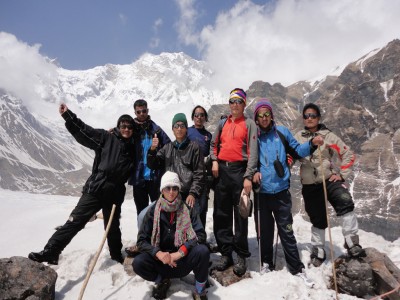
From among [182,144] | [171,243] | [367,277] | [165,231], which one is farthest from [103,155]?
[367,277]

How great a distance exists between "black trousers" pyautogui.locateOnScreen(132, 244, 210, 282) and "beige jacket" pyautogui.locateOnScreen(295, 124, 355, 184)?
342 centimetres

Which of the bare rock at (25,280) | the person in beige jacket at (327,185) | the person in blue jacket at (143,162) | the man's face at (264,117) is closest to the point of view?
the bare rock at (25,280)

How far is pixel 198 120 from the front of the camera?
8.54 meters

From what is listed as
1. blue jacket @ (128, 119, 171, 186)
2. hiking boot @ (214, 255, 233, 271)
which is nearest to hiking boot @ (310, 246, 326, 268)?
hiking boot @ (214, 255, 233, 271)

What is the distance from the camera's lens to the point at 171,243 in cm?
618

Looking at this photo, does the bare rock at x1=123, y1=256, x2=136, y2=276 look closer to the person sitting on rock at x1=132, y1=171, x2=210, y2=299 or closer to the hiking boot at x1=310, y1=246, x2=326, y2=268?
the person sitting on rock at x1=132, y1=171, x2=210, y2=299

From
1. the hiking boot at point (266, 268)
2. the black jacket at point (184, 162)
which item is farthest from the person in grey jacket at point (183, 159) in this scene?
the hiking boot at point (266, 268)

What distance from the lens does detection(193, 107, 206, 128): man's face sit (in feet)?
28.0

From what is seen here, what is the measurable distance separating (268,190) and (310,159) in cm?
152

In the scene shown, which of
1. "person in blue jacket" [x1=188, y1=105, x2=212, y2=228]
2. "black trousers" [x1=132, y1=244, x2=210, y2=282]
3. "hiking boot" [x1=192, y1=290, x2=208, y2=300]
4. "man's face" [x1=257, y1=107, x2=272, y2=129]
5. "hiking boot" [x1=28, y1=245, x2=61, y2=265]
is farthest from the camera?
"person in blue jacket" [x1=188, y1=105, x2=212, y2=228]

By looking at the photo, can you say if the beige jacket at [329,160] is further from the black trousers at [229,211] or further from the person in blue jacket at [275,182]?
the black trousers at [229,211]

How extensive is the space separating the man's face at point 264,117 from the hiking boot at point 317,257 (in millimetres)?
3501

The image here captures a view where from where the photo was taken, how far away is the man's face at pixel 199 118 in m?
8.55

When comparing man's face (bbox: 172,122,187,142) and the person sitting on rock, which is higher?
man's face (bbox: 172,122,187,142)
